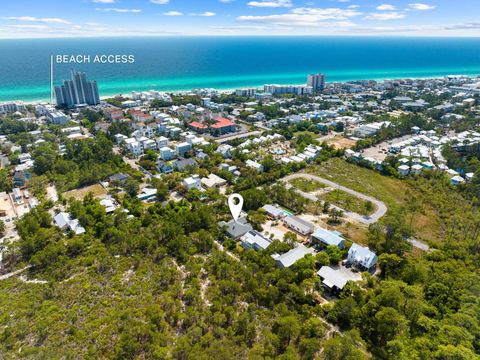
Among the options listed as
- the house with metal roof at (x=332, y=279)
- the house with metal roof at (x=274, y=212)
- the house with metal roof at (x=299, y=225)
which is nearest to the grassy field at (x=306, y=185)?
the house with metal roof at (x=274, y=212)

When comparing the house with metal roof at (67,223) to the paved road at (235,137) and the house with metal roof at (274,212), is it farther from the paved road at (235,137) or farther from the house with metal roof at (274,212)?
the paved road at (235,137)

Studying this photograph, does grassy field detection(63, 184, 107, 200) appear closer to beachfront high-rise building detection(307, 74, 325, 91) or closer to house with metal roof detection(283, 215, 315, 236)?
house with metal roof detection(283, 215, 315, 236)

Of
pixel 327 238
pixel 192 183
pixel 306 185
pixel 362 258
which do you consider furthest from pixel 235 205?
pixel 362 258

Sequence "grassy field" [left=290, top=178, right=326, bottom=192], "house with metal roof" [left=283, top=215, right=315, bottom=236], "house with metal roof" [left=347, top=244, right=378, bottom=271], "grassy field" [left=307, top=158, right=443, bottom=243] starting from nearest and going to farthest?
"house with metal roof" [left=347, top=244, right=378, bottom=271] < "house with metal roof" [left=283, top=215, right=315, bottom=236] < "grassy field" [left=307, top=158, right=443, bottom=243] < "grassy field" [left=290, top=178, right=326, bottom=192]

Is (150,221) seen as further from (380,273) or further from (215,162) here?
(380,273)

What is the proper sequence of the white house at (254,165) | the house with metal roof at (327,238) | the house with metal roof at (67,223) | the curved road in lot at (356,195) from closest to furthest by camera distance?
1. the house with metal roof at (327,238)
2. the house with metal roof at (67,223)
3. the curved road in lot at (356,195)
4. the white house at (254,165)

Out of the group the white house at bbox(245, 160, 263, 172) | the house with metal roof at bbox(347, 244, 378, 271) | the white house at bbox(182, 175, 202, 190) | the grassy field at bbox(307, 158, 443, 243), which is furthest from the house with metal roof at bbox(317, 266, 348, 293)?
the white house at bbox(245, 160, 263, 172)
